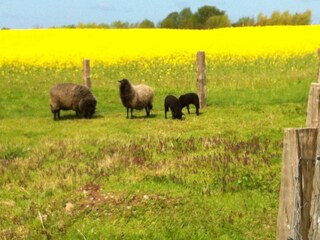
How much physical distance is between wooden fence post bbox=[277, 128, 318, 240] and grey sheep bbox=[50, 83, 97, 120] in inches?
563

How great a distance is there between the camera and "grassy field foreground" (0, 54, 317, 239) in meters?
6.82

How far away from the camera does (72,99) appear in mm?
17984

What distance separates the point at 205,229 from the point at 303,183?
9.38ft

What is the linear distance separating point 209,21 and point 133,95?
7733 cm

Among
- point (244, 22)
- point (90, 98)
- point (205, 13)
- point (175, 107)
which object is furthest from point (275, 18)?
point (175, 107)

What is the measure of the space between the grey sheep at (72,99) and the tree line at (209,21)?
55898 mm

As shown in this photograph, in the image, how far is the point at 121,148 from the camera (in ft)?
36.2

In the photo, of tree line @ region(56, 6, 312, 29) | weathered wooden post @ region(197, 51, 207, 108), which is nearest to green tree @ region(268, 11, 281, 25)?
tree line @ region(56, 6, 312, 29)

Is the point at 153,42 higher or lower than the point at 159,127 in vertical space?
higher

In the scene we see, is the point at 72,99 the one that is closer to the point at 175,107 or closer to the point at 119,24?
the point at 175,107

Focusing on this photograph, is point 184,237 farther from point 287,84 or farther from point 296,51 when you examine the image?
point 296,51

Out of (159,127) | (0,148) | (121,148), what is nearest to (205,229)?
(121,148)

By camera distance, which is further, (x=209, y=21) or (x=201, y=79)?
(x=209, y=21)

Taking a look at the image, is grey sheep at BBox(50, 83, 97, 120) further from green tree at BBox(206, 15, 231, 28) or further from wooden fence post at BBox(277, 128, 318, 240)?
green tree at BBox(206, 15, 231, 28)
